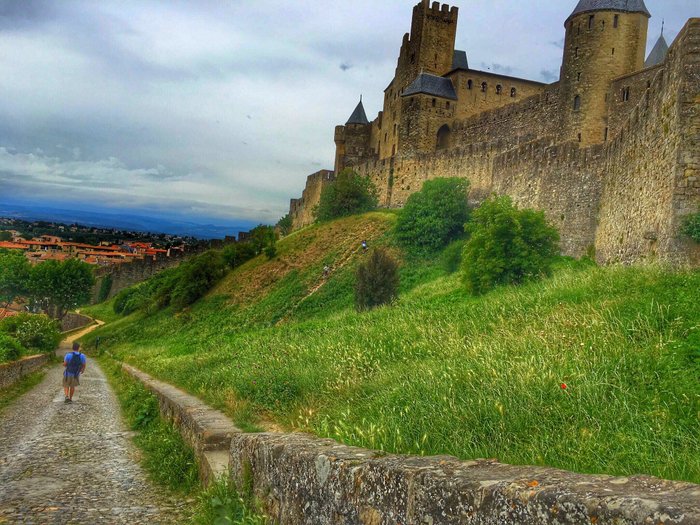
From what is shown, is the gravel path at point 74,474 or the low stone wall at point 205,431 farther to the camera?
the low stone wall at point 205,431

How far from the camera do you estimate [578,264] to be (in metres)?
20.6

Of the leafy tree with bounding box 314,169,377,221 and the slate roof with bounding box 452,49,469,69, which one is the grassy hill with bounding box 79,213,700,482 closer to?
the leafy tree with bounding box 314,169,377,221

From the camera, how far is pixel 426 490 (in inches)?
126

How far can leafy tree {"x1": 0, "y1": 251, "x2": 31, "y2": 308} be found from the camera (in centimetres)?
5806

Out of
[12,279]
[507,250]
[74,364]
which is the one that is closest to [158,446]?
[74,364]

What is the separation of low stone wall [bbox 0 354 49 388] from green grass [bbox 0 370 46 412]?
0.13 metres

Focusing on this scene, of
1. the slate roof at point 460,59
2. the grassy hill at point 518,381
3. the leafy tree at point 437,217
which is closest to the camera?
the grassy hill at point 518,381

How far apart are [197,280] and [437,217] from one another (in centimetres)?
1550

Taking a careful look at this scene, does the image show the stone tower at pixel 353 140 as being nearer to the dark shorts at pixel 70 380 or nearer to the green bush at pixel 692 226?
the dark shorts at pixel 70 380

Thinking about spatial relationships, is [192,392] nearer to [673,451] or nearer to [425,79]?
[673,451]

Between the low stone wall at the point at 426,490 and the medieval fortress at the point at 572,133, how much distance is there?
377 inches

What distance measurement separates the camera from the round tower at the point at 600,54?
100 feet

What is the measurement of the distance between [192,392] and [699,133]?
9.93 metres

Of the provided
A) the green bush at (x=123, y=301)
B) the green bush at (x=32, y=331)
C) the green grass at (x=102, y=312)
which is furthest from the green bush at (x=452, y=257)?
the green grass at (x=102, y=312)
